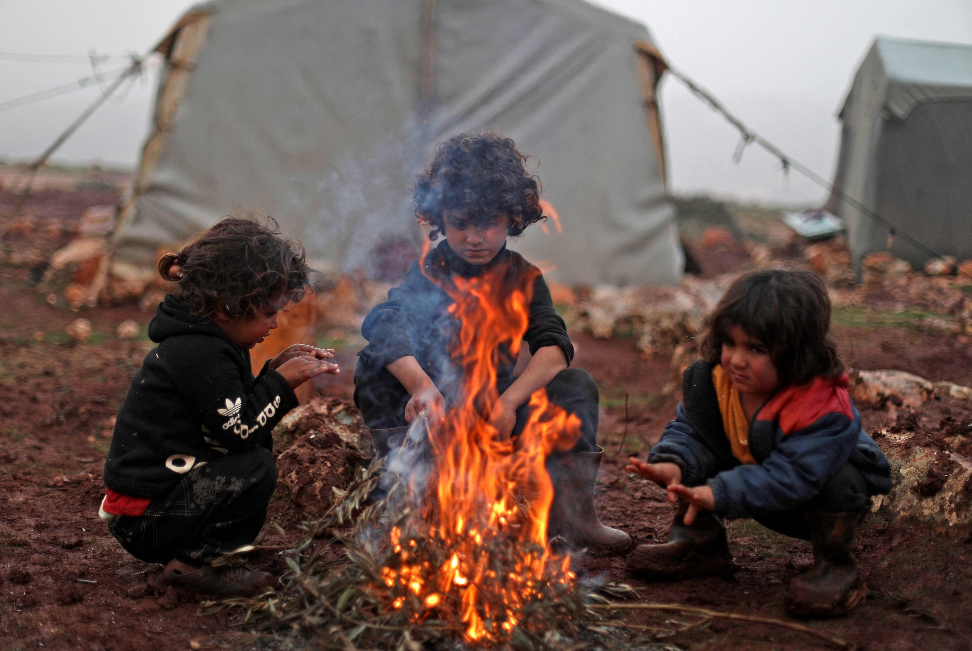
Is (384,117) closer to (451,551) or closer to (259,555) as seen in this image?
(259,555)

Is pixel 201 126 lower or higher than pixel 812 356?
lower

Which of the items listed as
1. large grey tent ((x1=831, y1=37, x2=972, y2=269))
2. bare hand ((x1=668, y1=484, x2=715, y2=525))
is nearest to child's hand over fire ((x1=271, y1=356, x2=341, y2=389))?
bare hand ((x1=668, y1=484, x2=715, y2=525))

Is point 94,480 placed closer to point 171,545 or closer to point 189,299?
point 171,545

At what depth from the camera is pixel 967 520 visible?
2.39 m

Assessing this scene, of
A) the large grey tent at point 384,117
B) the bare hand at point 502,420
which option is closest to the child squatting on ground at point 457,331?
the bare hand at point 502,420

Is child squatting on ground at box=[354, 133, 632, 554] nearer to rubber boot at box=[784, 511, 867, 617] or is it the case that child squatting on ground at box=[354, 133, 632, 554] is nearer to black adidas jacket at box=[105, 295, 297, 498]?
black adidas jacket at box=[105, 295, 297, 498]

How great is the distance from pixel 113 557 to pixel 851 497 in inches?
96.6

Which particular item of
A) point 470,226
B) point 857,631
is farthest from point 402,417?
point 857,631

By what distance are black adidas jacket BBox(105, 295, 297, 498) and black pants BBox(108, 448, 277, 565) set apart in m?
0.05

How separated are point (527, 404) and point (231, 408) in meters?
1.00

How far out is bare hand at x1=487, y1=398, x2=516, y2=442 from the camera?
8.45 feet

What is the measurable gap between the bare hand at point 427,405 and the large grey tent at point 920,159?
9.60m

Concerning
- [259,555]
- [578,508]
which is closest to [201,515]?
[259,555]

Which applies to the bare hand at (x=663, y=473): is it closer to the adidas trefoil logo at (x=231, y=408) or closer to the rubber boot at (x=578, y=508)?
the rubber boot at (x=578, y=508)
